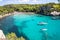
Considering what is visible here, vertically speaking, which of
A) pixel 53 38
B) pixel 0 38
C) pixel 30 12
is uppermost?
pixel 0 38

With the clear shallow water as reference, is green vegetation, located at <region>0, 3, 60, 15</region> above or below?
below

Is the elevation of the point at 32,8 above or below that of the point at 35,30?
below

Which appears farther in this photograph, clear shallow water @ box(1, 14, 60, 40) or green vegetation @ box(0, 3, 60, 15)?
green vegetation @ box(0, 3, 60, 15)

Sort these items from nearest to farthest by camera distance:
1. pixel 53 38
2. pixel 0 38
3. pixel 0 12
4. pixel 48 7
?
1. pixel 0 38
2. pixel 53 38
3. pixel 0 12
4. pixel 48 7

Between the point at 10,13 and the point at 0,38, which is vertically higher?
the point at 0,38

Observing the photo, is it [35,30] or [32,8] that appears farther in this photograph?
[32,8]

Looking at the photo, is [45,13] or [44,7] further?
[44,7]

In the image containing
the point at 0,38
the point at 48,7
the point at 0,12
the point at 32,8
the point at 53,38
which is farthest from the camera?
the point at 32,8

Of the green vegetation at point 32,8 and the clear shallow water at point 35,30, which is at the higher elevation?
the clear shallow water at point 35,30

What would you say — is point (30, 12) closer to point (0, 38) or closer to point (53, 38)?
point (53, 38)

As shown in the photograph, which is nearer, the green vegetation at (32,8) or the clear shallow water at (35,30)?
the clear shallow water at (35,30)

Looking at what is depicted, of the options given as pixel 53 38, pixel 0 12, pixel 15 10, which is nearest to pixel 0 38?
pixel 53 38
